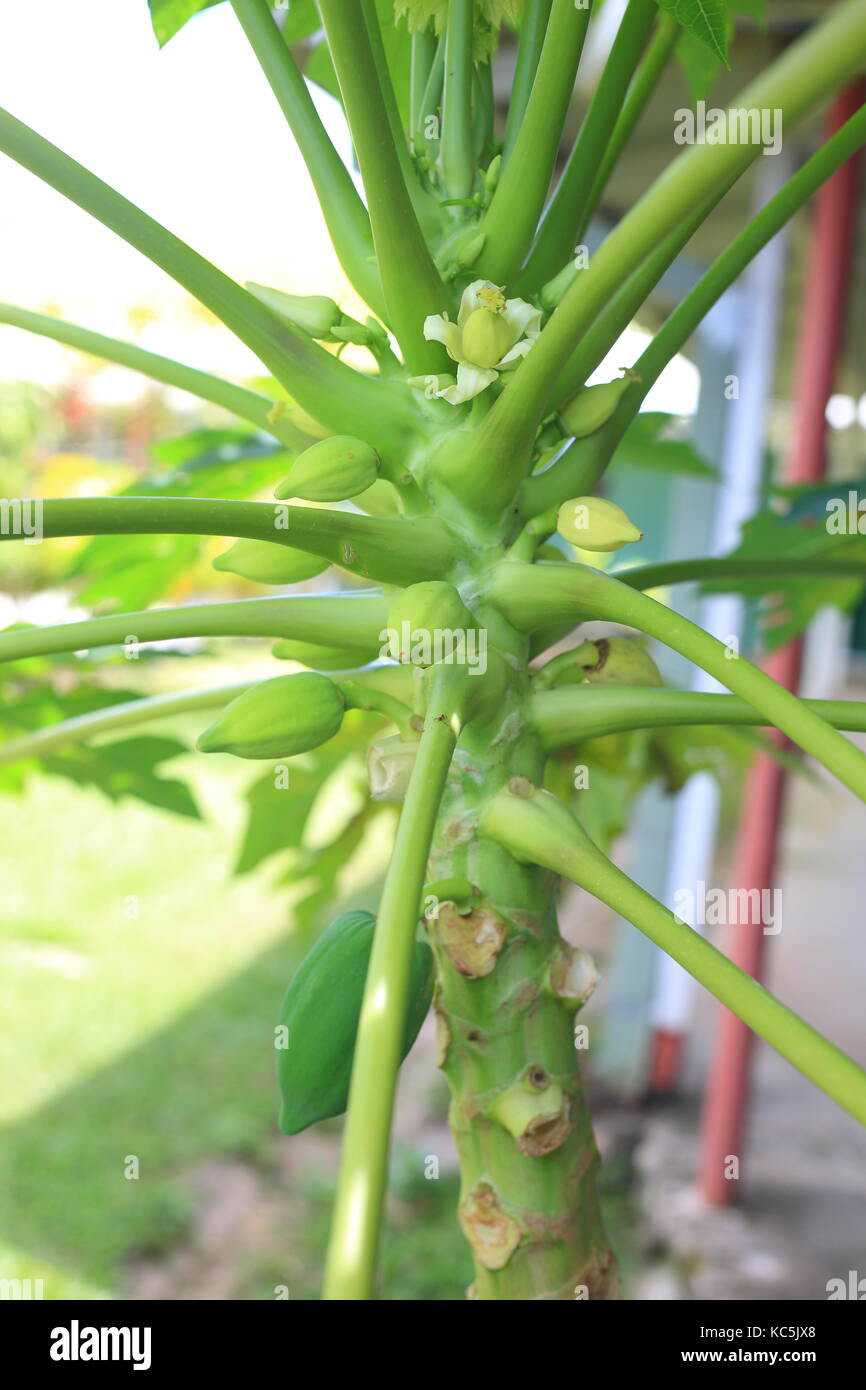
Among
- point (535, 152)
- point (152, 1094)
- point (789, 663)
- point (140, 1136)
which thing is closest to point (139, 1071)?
point (152, 1094)

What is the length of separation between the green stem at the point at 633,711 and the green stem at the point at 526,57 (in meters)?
0.28

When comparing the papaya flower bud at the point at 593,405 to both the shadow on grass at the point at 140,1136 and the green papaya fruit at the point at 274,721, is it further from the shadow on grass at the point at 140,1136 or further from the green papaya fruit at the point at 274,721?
the shadow on grass at the point at 140,1136

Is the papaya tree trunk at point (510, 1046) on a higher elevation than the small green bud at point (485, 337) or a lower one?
lower

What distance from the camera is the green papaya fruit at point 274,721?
507 mm

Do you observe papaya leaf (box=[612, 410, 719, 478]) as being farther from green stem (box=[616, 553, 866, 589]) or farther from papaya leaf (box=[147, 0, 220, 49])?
papaya leaf (box=[147, 0, 220, 49])

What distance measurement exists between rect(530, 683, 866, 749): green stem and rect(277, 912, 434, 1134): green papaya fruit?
124 millimetres

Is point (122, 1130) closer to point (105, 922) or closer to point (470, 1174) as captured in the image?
point (105, 922)

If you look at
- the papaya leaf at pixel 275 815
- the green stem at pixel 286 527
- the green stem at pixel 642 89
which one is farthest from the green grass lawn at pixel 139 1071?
the green stem at pixel 642 89

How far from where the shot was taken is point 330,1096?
50cm

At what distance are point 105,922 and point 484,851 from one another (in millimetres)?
3223

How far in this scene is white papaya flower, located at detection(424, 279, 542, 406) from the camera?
1.66ft

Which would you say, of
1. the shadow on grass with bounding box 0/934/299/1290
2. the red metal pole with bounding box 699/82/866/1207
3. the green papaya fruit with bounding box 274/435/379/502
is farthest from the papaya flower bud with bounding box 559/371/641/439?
the shadow on grass with bounding box 0/934/299/1290

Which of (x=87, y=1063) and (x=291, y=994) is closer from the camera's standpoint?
(x=291, y=994)
